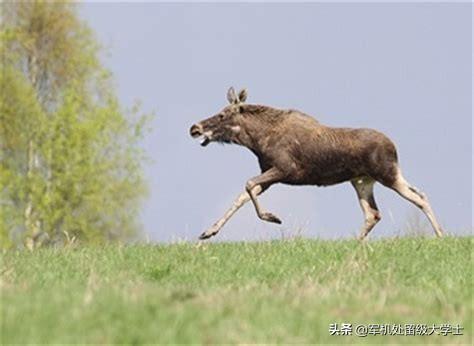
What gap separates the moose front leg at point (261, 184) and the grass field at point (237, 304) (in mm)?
4149

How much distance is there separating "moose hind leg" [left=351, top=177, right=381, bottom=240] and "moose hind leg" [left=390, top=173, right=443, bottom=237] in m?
0.41

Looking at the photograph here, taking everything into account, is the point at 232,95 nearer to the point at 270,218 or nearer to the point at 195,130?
the point at 195,130

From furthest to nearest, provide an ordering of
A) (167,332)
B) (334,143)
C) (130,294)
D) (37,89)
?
1. (37,89)
2. (334,143)
3. (130,294)
4. (167,332)

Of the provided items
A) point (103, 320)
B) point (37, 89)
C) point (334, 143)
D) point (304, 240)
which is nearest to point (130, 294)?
point (103, 320)

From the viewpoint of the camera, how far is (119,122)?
32375mm

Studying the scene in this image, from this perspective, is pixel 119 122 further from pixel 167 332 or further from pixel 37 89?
pixel 167 332

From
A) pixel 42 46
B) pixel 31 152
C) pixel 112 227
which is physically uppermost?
pixel 42 46

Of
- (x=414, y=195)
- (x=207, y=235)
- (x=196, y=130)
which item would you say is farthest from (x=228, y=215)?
(x=414, y=195)

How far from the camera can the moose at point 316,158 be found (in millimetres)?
17125

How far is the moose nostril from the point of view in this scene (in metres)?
18.3

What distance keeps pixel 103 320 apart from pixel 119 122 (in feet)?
87.9

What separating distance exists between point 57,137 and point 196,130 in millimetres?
14264

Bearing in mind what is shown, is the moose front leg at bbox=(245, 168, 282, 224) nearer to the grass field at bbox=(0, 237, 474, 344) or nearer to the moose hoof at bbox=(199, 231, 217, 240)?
the moose hoof at bbox=(199, 231, 217, 240)

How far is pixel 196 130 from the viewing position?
60.1 feet
